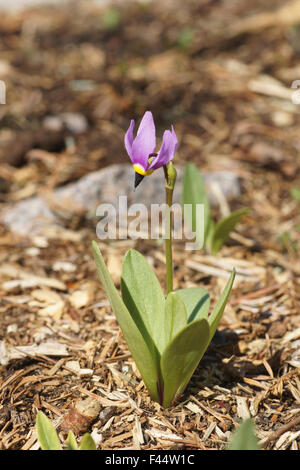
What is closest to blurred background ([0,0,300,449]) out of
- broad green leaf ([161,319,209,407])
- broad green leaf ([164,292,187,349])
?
broad green leaf ([161,319,209,407])

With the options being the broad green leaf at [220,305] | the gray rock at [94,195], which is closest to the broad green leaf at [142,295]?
the broad green leaf at [220,305]

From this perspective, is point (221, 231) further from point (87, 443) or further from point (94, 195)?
point (87, 443)

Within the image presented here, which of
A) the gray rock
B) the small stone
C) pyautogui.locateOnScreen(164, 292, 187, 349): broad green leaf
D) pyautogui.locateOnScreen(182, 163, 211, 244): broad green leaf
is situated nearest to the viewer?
pyautogui.locateOnScreen(164, 292, 187, 349): broad green leaf

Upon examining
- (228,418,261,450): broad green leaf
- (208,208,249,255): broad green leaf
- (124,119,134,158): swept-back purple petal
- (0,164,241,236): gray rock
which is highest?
(124,119,134,158): swept-back purple petal

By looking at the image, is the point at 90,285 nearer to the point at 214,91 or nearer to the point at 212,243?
the point at 212,243

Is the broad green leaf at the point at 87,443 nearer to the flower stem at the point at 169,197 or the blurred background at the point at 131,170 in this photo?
the blurred background at the point at 131,170

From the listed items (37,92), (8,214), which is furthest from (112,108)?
(8,214)

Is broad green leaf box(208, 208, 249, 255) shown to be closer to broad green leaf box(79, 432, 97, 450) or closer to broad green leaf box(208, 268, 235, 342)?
broad green leaf box(208, 268, 235, 342)
